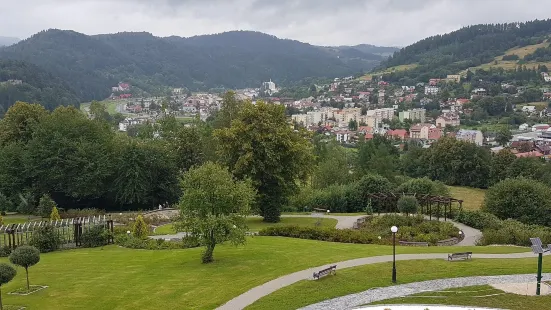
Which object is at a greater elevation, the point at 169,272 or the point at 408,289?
the point at 408,289

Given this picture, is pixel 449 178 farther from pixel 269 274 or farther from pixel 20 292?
pixel 20 292

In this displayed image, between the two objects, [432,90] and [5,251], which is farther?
[432,90]

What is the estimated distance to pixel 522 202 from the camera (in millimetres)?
39062

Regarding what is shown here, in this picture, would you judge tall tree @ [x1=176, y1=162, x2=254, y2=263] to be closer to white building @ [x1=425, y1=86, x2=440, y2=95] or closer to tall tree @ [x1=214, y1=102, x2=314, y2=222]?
tall tree @ [x1=214, y1=102, x2=314, y2=222]

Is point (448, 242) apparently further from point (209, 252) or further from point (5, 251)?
point (5, 251)

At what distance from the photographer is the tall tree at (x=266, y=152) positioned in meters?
36.9

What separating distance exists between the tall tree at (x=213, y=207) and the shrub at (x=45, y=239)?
11905 mm

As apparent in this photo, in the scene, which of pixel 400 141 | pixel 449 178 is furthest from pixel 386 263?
pixel 400 141

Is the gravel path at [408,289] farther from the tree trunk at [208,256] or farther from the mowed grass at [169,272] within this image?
the tree trunk at [208,256]

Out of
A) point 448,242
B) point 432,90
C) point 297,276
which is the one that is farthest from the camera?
point 432,90

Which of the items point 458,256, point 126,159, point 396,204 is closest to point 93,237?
point 126,159

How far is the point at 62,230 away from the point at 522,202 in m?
34.9

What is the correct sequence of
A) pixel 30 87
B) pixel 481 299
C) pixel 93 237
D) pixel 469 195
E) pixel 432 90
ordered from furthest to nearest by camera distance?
1. pixel 432 90
2. pixel 30 87
3. pixel 469 195
4. pixel 93 237
5. pixel 481 299

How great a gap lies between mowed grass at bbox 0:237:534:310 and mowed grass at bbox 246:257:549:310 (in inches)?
15.0
